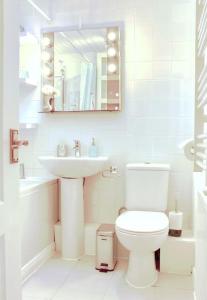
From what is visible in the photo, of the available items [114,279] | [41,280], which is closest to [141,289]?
[114,279]

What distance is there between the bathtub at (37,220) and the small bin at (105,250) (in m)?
0.47

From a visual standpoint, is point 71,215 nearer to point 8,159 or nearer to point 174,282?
point 174,282

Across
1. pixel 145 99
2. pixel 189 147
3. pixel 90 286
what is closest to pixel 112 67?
pixel 145 99

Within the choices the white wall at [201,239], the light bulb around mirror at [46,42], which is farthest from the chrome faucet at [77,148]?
the white wall at [201,239]

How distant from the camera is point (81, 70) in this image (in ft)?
9.09

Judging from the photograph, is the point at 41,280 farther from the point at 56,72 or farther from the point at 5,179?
the point at 56,72

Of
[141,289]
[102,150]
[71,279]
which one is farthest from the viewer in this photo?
[102,150]

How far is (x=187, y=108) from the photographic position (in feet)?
8.62

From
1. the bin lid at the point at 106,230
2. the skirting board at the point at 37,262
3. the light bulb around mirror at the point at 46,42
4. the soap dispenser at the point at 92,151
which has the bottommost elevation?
the skirting board at the point at 37,262

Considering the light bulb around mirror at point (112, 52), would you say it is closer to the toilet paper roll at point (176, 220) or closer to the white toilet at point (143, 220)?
the white toilet at point (143, 220)

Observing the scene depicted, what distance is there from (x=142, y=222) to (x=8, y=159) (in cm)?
130

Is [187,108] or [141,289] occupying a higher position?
[187,108]

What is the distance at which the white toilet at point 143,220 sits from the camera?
2004 millimetres

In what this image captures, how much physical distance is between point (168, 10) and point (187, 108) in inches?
33.2
